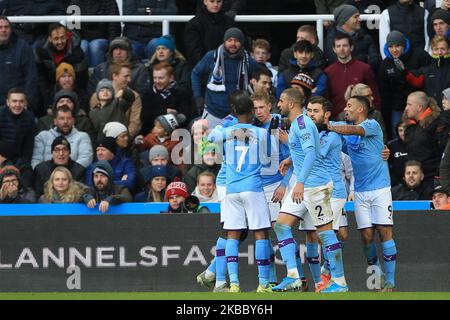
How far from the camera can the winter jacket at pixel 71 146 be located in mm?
17656

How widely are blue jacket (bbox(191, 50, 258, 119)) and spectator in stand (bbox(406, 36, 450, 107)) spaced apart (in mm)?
2237

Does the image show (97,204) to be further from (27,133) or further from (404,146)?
(404,146)

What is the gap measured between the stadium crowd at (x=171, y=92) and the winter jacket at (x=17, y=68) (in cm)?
1

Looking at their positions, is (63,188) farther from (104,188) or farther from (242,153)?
(242,153)

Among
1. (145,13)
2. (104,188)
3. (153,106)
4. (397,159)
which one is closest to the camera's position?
(104,188)

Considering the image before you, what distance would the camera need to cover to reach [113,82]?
18688 millimetres

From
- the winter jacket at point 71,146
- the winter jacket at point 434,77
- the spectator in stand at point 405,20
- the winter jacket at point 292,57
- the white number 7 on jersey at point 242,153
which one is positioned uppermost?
the spectator in stand at point 405,20

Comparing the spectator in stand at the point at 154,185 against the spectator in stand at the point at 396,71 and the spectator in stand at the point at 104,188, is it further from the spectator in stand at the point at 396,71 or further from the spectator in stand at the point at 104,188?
the spectator in stand at the point at 396,71

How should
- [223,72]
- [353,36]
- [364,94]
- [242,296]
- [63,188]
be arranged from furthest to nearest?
1. [353,36]
2. [223,72]
3. [63,188]
4. [364,94]
5. [242,296]

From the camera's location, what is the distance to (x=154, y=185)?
17.1 m

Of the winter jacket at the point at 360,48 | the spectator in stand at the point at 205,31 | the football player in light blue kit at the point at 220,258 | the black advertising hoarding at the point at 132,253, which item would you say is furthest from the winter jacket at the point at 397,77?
the football player in light blue kit at the point at 220,258

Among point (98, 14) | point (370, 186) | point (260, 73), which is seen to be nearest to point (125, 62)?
point (98, 14)

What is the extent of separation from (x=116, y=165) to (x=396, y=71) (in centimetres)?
385

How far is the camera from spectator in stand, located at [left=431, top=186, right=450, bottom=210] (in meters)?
16.5
